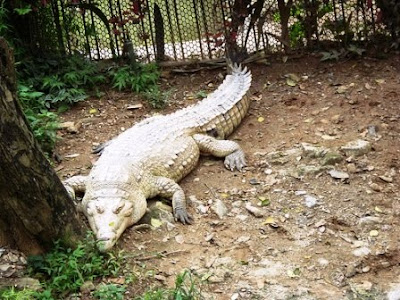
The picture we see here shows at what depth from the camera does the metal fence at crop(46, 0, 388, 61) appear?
732 cm

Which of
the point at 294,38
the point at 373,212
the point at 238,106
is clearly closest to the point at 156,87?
the point at 238,106

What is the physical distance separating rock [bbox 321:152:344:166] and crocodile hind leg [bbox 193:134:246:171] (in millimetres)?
698

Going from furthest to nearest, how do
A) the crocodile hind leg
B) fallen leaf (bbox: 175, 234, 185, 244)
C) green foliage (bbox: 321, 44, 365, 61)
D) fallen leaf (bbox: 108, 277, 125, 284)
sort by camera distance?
1. green foliage (bbox: 321, 44, 365, 61)
2. the crocodile hind leg
3. fallen leaf (bbox: 175, 234, 185, 244)
4. fallen leaf (bbox: 108, 277, 125, 284)

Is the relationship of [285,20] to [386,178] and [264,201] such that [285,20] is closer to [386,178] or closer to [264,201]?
[386,178]

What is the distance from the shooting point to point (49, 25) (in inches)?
292

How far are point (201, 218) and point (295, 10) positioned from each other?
129 inches

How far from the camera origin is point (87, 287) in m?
4.19

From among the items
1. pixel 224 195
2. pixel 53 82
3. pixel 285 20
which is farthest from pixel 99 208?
pixel 285 20

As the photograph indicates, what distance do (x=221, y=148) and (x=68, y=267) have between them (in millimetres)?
2137

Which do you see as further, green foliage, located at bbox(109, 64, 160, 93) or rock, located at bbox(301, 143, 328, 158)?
green foliage, located at bbox(109, 64, 160, 93)

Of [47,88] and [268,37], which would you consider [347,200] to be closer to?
[268,37]

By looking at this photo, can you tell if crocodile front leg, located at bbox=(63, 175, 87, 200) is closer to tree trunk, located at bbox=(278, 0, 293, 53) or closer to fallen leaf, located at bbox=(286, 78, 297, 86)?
fallen leaf, located at bbox=(286, 78, 297, 86)


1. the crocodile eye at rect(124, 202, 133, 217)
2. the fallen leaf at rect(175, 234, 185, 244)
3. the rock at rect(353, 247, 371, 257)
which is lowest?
the rock at rect(353, 247, 371, 257)

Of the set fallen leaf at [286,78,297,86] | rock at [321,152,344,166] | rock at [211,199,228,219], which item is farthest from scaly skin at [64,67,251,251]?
rock at [321,152,344,166]
